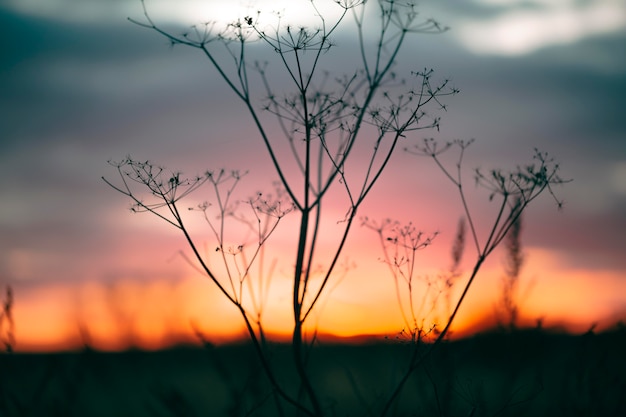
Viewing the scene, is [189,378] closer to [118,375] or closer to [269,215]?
[118,375]

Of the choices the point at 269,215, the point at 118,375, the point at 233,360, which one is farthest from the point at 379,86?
the point at 118,375

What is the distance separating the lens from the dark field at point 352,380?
5.11m

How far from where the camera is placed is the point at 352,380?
6160mm

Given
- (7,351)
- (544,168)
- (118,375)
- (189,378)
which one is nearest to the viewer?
(7,351)

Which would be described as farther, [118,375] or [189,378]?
[189,378]

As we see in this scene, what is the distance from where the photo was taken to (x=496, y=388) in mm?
6109

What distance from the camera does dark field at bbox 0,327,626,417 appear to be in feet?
16.8

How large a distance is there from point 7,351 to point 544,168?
15.9ft

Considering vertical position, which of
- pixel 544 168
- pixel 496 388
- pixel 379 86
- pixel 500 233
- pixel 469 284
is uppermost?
pixel 379 86

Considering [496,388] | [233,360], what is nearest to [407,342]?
[496,388]

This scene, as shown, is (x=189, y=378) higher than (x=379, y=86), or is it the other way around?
(x=379, y=86)

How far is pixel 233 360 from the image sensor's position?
605 centimetres

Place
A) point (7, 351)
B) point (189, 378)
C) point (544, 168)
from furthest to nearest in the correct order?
point (189, 378) → point (544, 168) → point (7, 351)

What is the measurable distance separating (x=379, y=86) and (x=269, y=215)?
163 centimetres
